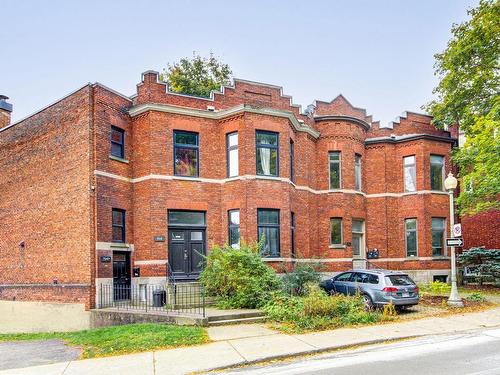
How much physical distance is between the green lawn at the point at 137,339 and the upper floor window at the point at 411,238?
1592 cm

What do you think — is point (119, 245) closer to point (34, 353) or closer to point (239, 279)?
point (239, 279)

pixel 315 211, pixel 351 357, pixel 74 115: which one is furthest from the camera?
pixel 315 211

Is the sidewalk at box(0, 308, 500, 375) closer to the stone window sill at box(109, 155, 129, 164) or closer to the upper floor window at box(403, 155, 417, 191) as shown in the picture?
the stone window sill at box(109, 155, 129, 164)

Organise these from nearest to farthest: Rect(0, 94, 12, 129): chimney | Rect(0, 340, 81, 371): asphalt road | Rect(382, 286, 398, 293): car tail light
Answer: Rect(0, 340, 81, 371): asphalt road → Rect(382, 286, 398, 293): car tail light → Rect(0, 94, 12, 129): chimney

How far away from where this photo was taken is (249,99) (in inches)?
843

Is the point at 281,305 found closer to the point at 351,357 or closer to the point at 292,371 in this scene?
the point at 351,357

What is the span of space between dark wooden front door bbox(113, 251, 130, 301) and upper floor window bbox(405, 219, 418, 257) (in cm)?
1505

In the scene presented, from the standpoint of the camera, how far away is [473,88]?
24047mm

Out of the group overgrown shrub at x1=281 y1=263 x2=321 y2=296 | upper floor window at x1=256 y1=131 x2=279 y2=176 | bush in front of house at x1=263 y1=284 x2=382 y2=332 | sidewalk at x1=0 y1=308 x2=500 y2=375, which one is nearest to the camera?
sidewalk at x1=0 y1=308 x2=500 y2=375

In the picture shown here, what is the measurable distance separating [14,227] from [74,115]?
651cm

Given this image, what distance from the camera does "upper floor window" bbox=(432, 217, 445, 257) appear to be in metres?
25.0

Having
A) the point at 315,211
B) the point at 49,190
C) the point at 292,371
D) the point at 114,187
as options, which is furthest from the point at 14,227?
the point at 292,371

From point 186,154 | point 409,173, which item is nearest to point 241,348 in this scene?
point 186,154

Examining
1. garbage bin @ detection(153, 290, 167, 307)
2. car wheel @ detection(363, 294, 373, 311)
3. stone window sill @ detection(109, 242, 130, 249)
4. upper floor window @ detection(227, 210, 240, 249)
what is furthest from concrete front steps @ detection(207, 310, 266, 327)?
stone window sill @ detection(109, 242, 130, 249)
